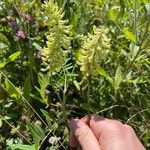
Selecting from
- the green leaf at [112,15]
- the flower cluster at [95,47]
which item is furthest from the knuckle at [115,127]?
the green leaf at [112,15]

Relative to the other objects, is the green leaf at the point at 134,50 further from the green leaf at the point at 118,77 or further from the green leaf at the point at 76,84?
the green leaf at the point at 76,84

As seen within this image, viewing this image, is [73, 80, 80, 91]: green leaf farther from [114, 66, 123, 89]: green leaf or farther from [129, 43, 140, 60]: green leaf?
[129, 43, 140, 60]: green leaf

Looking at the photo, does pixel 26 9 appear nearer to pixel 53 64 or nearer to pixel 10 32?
pixel 10 32

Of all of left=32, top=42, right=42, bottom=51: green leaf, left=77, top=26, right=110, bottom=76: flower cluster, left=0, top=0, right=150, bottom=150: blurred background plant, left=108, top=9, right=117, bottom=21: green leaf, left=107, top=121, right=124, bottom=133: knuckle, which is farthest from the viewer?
left=108, top=9, right=117, bottom=21: green leaf

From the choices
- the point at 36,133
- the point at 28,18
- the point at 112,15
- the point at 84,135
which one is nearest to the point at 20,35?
the point at 28,18

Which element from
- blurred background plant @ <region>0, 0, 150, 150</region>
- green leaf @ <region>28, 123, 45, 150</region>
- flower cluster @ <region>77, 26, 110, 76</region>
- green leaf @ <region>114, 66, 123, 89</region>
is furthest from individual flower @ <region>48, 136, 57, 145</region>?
flower cluster @ <region>77, 26, 110, 76</region>
